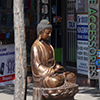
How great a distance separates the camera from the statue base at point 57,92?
8477 millimetres

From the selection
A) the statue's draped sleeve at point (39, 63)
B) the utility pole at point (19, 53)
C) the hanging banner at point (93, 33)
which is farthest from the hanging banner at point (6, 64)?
the utility pole at point (19, 53)

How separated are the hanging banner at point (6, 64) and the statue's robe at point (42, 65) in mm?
4291

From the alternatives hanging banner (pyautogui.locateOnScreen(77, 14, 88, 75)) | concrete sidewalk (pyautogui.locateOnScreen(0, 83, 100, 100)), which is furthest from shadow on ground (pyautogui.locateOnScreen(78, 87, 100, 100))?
hanging banner (pyautogui.locateOnScreen(77, 14, 88, 75))

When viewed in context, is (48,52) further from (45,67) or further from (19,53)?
(19,53)

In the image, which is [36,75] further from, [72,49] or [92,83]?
[72,49]

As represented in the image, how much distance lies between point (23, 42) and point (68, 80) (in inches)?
54.8

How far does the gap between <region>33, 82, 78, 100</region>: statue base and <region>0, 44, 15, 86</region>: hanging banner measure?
4.42 meters

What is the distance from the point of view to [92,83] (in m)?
13.0

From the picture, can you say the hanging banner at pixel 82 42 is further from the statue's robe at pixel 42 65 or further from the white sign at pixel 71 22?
the statue's robe at pixel 42 65

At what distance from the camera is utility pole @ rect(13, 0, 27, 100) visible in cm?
799

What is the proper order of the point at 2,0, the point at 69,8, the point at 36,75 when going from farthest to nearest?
the point at 69,8 < the point at 2,0 < the point at 36,75

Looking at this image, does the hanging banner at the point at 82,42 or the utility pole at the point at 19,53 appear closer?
the utility pole at the point at 19,53

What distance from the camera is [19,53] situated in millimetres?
7984

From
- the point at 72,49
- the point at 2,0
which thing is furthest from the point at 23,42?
the point at 72,49
